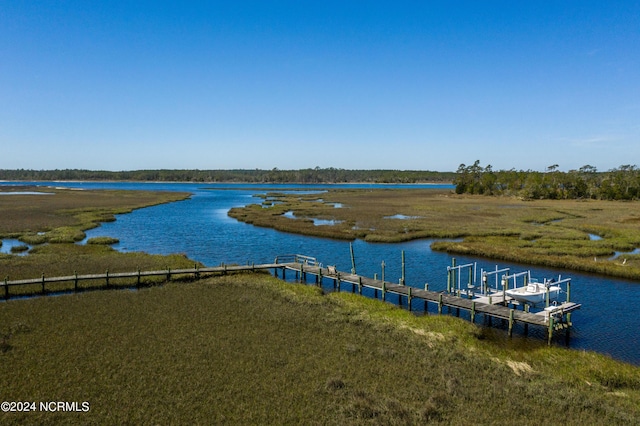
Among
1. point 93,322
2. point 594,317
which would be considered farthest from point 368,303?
point 93,322

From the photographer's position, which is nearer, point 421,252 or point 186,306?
point 186,306

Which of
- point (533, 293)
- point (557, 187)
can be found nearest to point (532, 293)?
point (533, 293)

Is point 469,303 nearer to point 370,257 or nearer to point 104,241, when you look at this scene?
point 370,257

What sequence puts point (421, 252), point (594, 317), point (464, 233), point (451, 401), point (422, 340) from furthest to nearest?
point (464, 233) < point (421, 252) < point (594, 317) < point (422, 340) < point (451, 401)

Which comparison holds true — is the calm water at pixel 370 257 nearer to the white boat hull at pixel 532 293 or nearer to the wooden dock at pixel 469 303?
the wooden dock at pixel 469 303

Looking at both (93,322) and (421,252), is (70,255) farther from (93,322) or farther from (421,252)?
(421,252)

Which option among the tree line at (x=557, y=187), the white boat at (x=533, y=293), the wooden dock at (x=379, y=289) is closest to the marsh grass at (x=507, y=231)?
the white boat at (x=533, y=293)

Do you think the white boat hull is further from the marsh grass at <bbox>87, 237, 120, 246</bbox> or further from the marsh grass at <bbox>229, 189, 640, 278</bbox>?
the marsh grass at <bbox>87, 237, 120, 246</bbox>
